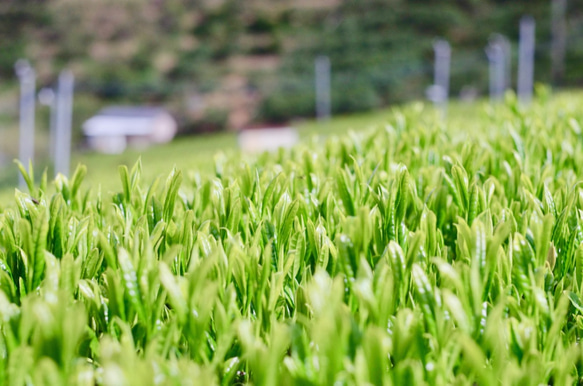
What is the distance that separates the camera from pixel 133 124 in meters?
42.3

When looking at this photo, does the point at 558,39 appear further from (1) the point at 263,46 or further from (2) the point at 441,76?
(1) the point at 263,46

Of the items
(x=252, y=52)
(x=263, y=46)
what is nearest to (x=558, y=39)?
(x=263, y=46)

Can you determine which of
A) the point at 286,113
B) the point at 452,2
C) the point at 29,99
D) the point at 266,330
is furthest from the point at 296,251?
the point at 452,2

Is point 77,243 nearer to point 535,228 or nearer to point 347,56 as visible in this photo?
point 535,228

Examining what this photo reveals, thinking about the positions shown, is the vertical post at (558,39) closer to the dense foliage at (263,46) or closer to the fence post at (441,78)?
the dense foliage at (263,46)

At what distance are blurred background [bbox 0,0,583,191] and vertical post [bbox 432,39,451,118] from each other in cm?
66

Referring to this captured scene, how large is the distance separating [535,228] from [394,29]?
4187 centimetres

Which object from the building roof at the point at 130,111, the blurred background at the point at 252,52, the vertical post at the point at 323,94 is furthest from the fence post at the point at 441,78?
the building roof at the point at 130,111

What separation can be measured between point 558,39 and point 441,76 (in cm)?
863

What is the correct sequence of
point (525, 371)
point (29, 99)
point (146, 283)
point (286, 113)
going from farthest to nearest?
point (286, 113), point (29, 99), point (146, 283), point (525, 371)

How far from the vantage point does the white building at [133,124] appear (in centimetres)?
4153

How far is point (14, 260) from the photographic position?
112 centimetres

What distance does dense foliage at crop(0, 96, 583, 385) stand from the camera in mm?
695

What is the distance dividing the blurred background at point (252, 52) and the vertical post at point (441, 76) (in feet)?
2.18
